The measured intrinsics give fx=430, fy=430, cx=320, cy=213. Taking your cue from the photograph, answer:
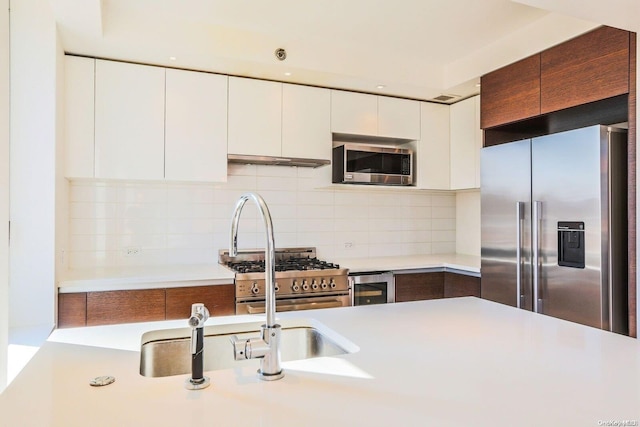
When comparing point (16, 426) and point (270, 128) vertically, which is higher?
point (270, 128)

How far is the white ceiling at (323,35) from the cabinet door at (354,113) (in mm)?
105

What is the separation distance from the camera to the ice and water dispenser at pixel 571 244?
233 cm

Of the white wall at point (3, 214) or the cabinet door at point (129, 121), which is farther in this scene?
the cabinet door at point (129, 121)

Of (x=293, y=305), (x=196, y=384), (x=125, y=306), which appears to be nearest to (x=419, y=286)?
(x=293, y=305)

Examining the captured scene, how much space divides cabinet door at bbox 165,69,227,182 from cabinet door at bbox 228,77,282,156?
64 mm

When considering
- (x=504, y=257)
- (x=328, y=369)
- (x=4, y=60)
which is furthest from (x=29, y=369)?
(x=504, y=257)

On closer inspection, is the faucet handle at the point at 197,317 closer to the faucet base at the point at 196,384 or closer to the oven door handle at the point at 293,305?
the faucet base at the point at 196,384

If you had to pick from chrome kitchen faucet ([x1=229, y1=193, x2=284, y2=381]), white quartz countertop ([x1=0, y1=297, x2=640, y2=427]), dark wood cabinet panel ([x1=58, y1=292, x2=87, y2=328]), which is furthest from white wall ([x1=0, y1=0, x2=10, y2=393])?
chrome kitchen faucet ([x1=229, y1=193, x2=284, y2=381])

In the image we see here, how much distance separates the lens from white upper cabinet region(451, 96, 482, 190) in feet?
11.3

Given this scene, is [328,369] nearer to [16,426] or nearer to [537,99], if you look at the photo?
[16,426]

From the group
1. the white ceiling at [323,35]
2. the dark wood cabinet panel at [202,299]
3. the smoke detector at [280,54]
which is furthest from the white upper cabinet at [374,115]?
the dark wood cabinet panel at [202,299]

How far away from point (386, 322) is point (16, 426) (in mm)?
1097

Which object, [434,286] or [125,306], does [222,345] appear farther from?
[434,286]

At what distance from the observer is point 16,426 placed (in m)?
0.78
